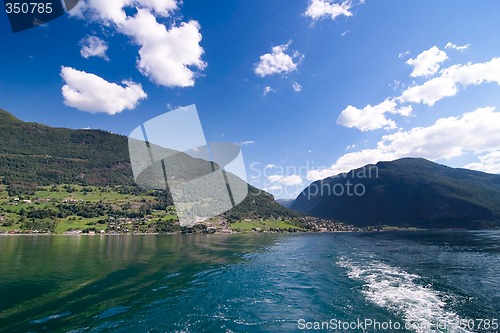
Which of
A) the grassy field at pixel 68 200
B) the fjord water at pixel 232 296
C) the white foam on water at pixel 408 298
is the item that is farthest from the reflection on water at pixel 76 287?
the grassy field at pixel 68 200

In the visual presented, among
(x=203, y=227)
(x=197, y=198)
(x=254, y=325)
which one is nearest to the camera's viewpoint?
(x=254, y=325)

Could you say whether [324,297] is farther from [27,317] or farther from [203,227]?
[203,227]

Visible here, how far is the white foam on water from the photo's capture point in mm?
14129

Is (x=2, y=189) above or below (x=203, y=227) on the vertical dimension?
above

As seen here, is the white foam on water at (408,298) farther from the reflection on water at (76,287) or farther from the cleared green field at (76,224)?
the cleared green field at (76,224)

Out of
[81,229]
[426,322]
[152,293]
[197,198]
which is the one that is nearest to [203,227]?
[81,229]

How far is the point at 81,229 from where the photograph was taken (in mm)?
98812

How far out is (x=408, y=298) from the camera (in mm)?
18609

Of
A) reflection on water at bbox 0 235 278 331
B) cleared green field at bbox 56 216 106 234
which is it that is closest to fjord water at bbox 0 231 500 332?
reflection on water at bbox 0 235 278 331

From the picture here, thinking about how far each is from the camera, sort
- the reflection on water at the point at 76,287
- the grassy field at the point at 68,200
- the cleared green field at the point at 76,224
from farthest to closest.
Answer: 1. the grassy field at the point at 68,200
2. the cleared green field at the point at 76,224
3. the reflection on water at the point at 76,287

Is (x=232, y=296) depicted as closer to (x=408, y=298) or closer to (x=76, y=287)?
(x=408, y=298)

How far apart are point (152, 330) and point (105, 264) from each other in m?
24.8

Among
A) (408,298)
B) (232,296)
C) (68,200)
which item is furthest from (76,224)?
(408,298)

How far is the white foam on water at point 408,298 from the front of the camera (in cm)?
1413
